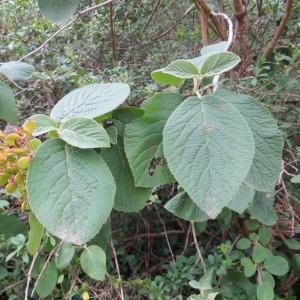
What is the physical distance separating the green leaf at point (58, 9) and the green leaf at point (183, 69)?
28 cm

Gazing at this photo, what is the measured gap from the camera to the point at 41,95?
4.68 ft

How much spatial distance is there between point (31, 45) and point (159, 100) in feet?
4.27

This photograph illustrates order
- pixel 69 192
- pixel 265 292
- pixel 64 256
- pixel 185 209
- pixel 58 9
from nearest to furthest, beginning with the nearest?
1. pixel 69 192
2. pixel 185 209
3. pixel 58 9
4. pixel 64 256
5. pixel 265 292

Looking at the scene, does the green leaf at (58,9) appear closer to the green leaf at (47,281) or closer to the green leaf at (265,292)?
the green leaf at (47,281)

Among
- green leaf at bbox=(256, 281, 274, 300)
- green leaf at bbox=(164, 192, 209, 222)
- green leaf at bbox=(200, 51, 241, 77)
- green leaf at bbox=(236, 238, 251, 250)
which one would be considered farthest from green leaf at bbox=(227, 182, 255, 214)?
green leaf at bbox=(236, 238, 251, 250)

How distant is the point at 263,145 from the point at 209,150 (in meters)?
0.07

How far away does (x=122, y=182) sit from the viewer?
16.4 inches

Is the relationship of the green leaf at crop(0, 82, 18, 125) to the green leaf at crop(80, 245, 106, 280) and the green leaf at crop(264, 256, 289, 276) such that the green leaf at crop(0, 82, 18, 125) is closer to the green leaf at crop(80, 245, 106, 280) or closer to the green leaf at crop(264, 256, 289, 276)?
the green leaf at crop(80, 245, 106, 280)

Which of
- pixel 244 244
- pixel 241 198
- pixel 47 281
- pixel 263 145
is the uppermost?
pixel 263 145

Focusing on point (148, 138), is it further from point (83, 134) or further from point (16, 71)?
point (16, 71)

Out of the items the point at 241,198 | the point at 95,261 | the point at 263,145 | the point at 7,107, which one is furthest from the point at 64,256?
the point at 263,145

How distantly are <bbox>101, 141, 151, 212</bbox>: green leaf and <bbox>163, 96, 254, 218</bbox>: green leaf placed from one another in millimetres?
79

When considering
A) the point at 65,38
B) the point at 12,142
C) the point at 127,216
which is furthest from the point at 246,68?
the point at 12,142

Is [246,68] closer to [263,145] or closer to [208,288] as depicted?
[208,288]
